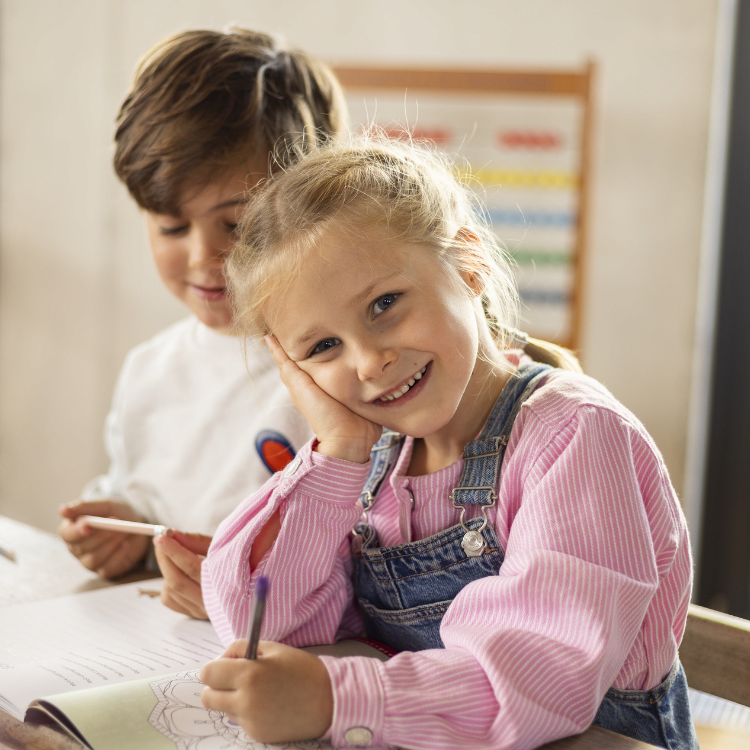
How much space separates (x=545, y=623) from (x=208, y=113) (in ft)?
2.20

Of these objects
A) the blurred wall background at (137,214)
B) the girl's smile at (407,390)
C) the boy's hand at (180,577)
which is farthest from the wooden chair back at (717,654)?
the blurred wall background at (137,214)

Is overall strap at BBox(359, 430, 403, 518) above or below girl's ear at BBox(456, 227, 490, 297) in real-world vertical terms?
below

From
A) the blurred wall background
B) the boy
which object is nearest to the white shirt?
the boy

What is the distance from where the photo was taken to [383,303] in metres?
0.69

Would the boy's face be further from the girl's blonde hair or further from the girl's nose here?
the girl's nose

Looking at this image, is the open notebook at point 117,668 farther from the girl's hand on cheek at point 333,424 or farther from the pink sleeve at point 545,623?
the girl's hand on cheek at point 333,424

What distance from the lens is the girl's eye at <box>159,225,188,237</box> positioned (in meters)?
0.98

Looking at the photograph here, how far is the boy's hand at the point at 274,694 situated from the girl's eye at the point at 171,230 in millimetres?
574

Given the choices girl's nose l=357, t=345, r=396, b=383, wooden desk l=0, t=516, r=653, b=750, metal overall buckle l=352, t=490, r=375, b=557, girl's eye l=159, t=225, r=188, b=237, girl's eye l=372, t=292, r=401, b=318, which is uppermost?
girl's eye l=159, t=225, r=188, b=237

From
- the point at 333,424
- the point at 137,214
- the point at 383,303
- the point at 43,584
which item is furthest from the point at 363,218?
the point at 137,214

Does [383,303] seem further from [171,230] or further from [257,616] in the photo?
[171,230]

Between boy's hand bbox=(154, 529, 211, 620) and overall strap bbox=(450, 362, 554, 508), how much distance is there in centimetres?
26

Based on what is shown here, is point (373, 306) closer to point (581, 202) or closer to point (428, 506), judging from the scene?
point (428, 506)

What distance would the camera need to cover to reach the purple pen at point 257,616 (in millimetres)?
471
